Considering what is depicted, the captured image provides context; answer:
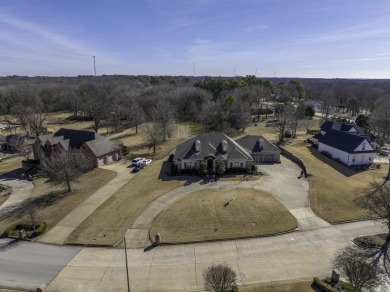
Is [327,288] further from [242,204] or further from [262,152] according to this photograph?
[262,152]

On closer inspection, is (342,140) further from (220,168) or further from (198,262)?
(198,262)

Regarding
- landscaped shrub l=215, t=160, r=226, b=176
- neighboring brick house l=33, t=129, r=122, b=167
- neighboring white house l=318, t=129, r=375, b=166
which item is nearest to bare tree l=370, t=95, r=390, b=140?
neighboring white house l=318, t=129, r=375, b=166

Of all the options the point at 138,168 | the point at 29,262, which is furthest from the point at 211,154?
the point at 29,262

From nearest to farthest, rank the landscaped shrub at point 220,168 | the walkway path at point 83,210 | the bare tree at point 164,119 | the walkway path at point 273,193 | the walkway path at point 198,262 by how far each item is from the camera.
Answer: the walkway path at point 198,262 < the walkway path at point 83,210 < the walkway path at point 273,193 < the landscaped shrub at point 220,168 < the bare tree at point 164,119

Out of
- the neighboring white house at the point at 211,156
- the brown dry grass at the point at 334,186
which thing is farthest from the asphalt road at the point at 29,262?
the brown dry grass at the point at 334,186

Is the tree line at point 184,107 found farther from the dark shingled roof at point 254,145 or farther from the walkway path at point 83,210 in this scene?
the walkway path at point 83,210

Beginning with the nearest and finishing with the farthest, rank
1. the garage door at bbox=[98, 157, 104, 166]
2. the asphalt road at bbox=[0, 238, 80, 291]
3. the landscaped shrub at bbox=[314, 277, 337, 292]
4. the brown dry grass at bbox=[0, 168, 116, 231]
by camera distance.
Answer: the landscaped shrub at bbox=[314, 277, 337, 292], the asphalt road at bbox=[0, 238, 80, 291], the brown dry grass at bbox=[0, 168, 116, 231], the garage door at bbox=[98, 157, 104, 166]

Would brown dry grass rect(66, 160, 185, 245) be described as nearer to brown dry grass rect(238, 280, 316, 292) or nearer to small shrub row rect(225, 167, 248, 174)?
small shrub row rect(225, 167, 248, 174)
